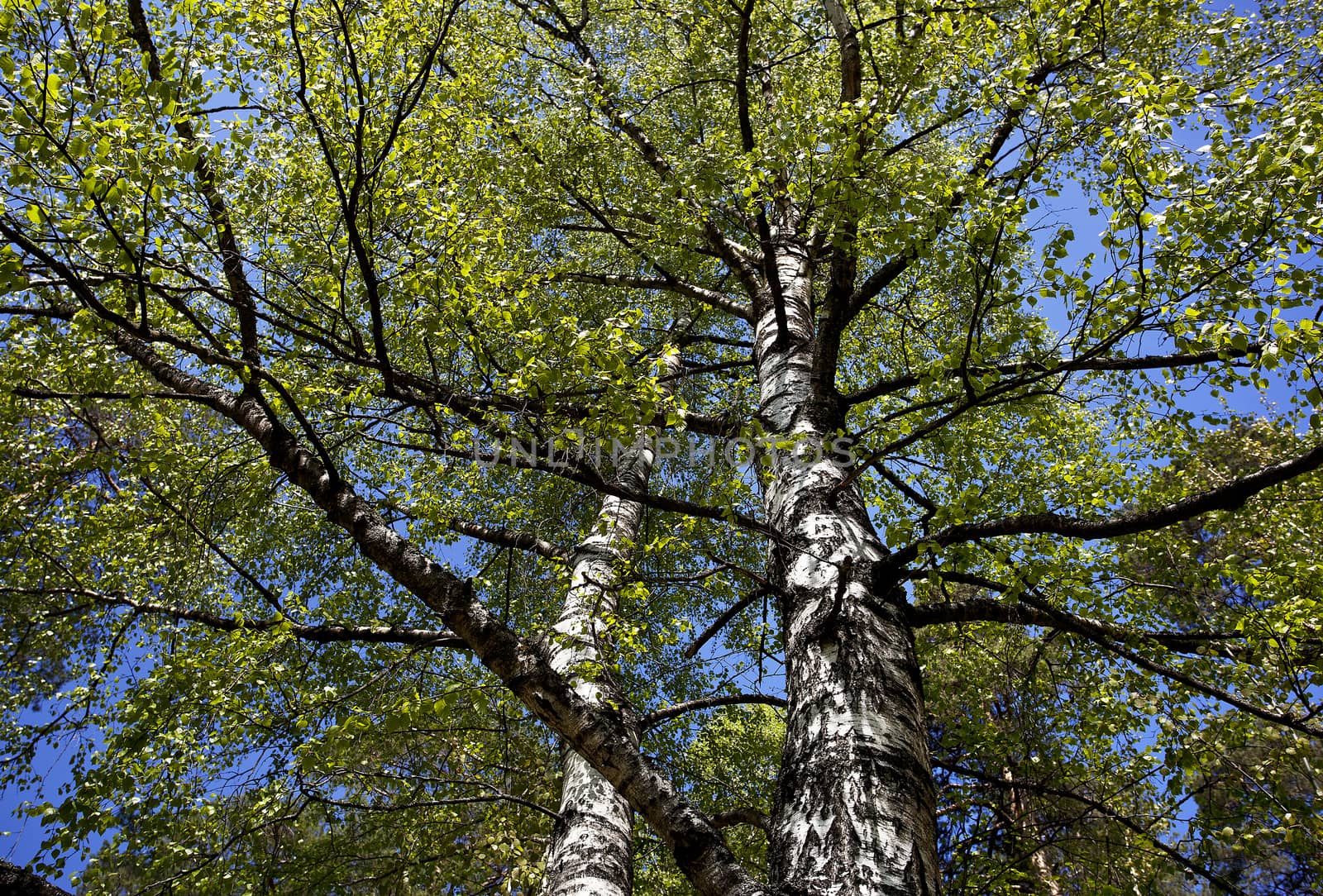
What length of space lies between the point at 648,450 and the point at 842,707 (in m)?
4.62

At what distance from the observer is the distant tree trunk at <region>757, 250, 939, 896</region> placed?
2615 millimetres

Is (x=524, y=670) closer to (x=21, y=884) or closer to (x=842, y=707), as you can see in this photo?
(x=842, y=707)

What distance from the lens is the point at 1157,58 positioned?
778cm

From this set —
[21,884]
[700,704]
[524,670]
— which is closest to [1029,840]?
[700,704]

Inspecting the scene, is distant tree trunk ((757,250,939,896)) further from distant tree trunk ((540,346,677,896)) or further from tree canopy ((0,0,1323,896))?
distant tree trunk ((540,346,677,896))

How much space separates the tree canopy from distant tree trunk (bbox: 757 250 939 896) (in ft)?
0.07

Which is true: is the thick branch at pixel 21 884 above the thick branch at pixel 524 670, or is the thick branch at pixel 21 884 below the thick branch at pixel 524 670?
below

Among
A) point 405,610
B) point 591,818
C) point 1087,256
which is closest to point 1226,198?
point 1087,256

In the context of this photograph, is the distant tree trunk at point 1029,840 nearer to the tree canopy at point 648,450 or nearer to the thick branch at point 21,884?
the tree canopy at point 648,450

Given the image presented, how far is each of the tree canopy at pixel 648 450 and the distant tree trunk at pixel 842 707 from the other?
2cm

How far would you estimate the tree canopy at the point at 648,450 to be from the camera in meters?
3.41

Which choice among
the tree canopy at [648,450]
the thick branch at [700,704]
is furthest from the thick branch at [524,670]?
the thick branch at [700,704]

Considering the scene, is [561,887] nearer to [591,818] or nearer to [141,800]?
[591,818]

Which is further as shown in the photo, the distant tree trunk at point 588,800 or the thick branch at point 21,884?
the distant tree trunk at point 588,800
